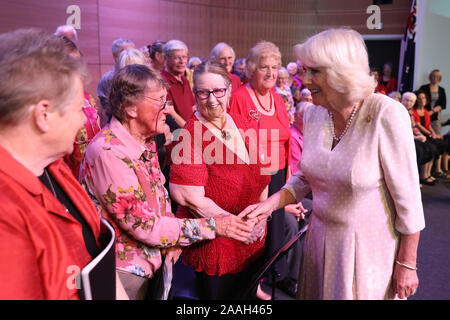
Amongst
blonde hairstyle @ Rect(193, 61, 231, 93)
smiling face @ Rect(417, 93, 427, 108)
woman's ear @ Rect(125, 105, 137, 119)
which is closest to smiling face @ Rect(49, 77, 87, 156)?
woman's ear @ Rect(125, 105, 137, 119)

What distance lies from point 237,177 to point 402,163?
0.79m

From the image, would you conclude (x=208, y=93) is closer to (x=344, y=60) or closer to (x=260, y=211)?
(x=260, y=211)

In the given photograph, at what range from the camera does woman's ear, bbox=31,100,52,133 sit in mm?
897

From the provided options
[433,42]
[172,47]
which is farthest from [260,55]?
[433,42]

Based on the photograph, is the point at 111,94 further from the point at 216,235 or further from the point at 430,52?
the point at 430,52

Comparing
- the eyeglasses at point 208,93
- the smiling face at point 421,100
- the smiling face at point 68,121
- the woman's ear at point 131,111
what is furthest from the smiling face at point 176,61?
the smiling face at point 421,100

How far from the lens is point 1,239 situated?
2.59ft

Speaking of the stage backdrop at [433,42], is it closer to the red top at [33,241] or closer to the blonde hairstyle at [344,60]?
the blonde hairstyle at [344,60]

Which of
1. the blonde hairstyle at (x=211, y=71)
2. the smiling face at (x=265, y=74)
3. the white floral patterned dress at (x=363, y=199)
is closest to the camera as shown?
the white floral patterned dress at (x=363, y=199)

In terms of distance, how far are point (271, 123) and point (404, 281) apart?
5.55ft

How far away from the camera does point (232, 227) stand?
5.25ft

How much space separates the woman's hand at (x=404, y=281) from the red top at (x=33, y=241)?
3.63ft

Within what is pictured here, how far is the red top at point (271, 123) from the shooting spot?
2.82 metres
